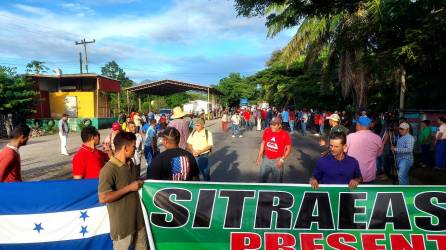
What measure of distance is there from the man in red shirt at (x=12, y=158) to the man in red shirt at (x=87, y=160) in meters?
0.66

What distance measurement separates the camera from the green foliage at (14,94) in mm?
23109

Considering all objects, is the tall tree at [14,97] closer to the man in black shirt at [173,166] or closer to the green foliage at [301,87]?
the green foliage at [301,87]

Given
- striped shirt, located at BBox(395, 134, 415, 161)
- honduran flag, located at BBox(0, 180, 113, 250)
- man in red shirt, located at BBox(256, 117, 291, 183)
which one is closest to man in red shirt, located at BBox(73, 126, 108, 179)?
honduran flag, located at BBox(0, 180, 113, 250)

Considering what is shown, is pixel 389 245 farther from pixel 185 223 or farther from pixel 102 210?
pixel 102 210

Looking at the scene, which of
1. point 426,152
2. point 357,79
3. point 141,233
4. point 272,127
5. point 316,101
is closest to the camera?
point 141,233

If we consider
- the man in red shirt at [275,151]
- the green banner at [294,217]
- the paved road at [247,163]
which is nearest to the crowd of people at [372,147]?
the man in red shirt at [275,151]

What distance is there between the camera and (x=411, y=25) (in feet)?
29.6

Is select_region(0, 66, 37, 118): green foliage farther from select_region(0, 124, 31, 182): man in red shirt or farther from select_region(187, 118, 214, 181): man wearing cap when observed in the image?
select_region(0, 124, 31, 182): man in red shirt

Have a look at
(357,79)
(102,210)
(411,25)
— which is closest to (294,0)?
(411,25)

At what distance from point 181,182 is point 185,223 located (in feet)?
1.41

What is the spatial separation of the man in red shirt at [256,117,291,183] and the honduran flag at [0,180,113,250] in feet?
11.8

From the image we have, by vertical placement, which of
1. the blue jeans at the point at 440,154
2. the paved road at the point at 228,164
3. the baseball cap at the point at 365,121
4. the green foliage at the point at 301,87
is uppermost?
the green foliage at the point at 301,87

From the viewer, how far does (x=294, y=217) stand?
4.20m

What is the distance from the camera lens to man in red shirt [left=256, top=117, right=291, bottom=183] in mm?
7133
